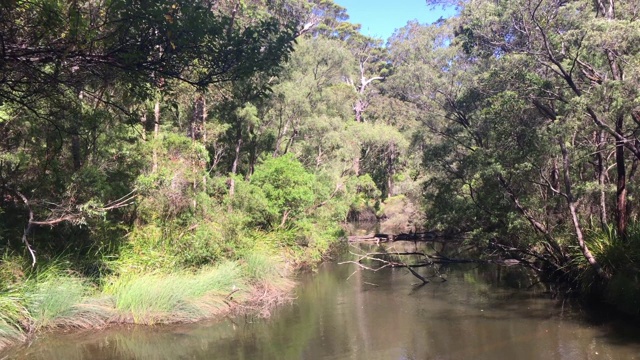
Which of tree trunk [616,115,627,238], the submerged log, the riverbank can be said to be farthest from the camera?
the submerged log

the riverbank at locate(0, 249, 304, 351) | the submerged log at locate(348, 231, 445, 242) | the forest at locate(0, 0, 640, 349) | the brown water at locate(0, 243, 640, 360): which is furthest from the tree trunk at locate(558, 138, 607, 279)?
the submerged log at locate(348, 231, 445, 242)

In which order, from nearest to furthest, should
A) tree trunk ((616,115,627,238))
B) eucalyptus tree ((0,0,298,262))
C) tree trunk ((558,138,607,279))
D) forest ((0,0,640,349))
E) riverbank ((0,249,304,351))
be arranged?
eucalyptus tree ((0,0,298,262))
forest ((0,0,640,349))
riverbank ((0,249,304,351))
tree trunk ((558,138,607,279))
tree trunk ((616,115,627,238))

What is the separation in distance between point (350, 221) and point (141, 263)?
26.7 m

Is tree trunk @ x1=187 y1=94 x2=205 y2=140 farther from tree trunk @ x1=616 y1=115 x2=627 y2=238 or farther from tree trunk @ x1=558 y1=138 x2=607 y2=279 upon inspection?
tree trunk @ x1=616 y1=115 x2=627 y2=238

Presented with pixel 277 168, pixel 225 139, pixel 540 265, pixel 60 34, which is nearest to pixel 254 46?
pixel 60 34

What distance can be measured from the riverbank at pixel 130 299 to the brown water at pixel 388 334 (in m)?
0.30

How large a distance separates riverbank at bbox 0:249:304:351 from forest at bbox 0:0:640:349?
1.7 inches

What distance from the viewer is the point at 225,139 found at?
2147cm

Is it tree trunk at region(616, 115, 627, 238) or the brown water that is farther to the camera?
tree trunk at region(616, 115, 627, 238)

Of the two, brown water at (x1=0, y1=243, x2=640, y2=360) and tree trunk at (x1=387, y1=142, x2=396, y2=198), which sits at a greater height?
tree trunk at (x1=387, y1=142, x2=396, y2=198)

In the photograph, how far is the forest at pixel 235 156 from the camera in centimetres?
536

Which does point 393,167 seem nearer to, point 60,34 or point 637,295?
point 637,295

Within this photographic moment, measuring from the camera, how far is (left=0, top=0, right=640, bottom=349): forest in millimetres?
5355

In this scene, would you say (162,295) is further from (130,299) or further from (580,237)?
(580,237)
